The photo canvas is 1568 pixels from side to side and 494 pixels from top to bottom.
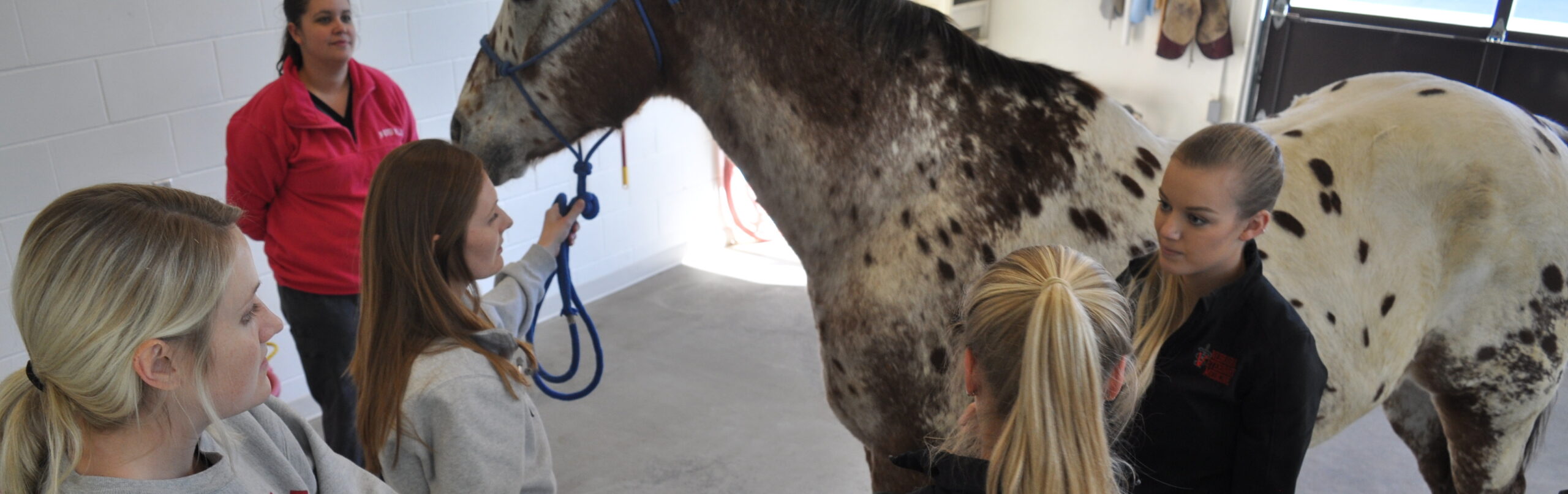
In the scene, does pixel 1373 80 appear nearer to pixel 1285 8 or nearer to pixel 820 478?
pixel 820 478

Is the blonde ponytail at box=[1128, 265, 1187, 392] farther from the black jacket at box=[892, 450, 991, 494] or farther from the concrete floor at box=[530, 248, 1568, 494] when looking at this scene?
the concrete floor at box=[530, 248, 1568, 494]

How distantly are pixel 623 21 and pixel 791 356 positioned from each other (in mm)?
2227

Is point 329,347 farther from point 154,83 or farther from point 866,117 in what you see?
point 866,117

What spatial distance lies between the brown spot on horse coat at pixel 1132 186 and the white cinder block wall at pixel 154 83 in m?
2.40

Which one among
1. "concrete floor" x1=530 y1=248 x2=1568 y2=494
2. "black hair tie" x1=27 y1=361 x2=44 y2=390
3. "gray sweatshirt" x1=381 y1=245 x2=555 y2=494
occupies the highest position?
"black hair tie" x1=27 y1=361 x2=44 y2=390

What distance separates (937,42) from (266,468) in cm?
113

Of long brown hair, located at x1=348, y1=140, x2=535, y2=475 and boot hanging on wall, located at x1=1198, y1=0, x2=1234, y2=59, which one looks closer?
long brown hair, located at x1=348, y1=140, x2=535, y2=475

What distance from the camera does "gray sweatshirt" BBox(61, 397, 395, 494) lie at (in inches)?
36.2

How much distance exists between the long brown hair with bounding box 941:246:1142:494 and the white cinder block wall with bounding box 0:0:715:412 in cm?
235

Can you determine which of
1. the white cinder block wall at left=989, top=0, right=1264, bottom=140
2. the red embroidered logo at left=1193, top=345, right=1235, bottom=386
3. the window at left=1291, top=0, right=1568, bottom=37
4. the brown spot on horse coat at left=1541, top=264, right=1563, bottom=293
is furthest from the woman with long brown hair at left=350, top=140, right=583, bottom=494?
the window at left=1291, top=0, right=1568, bottom=37

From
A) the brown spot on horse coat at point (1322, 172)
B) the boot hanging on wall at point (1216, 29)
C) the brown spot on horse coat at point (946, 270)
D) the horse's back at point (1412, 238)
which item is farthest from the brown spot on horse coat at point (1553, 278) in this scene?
the boot hanging on wall at point (1216, 29)

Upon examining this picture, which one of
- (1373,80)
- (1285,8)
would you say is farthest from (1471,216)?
(1285,8)

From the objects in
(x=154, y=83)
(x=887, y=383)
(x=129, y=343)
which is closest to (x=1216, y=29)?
(x=887, y=383)

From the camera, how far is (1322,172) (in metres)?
1.69
